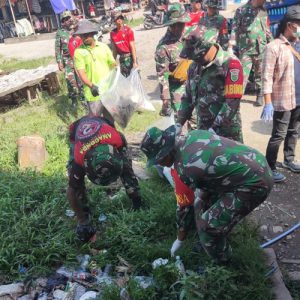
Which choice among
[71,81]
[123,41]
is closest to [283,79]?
[123,41]

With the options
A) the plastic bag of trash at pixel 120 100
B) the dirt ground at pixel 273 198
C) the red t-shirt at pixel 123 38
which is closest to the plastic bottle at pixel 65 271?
the dirt ground at pixel 273 198

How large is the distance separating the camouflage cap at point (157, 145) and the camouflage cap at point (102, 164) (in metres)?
0.34

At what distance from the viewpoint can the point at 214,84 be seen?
3521 millimetres

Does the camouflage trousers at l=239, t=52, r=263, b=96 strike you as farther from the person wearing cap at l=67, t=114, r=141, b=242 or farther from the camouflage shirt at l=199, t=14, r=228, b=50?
the person wearing cap at l=67, t=114, r=141, b=242

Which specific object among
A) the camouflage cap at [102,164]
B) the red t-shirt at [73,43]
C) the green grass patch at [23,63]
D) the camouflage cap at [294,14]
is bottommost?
the green grass patch at [23,63]

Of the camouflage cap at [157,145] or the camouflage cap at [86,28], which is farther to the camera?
the camouflage cap at [86,28]

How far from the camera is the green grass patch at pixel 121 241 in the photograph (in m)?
2.82

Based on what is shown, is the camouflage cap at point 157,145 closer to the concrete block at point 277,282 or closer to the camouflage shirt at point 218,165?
the camouflage shirt at point 218,165

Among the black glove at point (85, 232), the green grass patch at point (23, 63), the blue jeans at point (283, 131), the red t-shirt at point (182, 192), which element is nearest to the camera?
the red t-shirt at point (182, 192)

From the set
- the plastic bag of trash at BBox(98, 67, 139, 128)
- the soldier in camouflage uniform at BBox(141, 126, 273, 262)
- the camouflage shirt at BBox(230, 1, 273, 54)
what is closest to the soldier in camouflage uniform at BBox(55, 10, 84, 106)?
the plastic bag of trash at BBox(98, 67, 139, 128)

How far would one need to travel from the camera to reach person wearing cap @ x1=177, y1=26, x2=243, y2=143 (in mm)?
3385

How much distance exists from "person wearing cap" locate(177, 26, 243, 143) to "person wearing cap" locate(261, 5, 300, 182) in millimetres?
755

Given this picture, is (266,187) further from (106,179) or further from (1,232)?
(1,232)

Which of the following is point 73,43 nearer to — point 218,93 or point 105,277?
point 218,93
